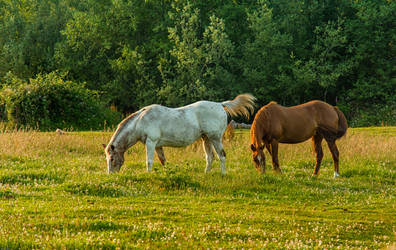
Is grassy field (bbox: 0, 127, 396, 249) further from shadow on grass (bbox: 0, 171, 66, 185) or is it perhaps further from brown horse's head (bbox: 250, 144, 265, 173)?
brown horse's head (bbox: 250, 144, 265, 173)

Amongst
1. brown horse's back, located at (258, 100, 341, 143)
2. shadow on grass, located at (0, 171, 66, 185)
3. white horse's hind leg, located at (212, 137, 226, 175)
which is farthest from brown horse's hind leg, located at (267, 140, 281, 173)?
shadow on grass, located at (0, 171, 66, 185)

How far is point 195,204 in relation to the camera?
36.1ft

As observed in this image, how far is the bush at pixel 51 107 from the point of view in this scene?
32.2 meters

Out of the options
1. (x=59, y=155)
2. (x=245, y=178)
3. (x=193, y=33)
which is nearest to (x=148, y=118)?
(x=245, y=178)

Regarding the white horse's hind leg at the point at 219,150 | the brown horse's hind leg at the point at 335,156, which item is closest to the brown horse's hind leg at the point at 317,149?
the brown horse's hind leg at the point at 335,156

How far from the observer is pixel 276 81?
46750mm

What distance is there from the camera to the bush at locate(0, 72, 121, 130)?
3225 cm

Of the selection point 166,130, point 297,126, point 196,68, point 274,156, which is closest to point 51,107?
point 196,68

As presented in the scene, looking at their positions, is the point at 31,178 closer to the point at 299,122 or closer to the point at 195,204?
the point at 195,204

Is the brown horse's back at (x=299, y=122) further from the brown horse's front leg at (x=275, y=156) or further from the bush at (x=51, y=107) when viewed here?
the bush at (x=51, y=107)

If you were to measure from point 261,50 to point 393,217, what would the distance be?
3660 cm

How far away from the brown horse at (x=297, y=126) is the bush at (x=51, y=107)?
55.5ft

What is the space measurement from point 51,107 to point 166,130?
2047 centimetres

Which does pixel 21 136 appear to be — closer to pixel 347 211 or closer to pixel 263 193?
pixel 263 193
